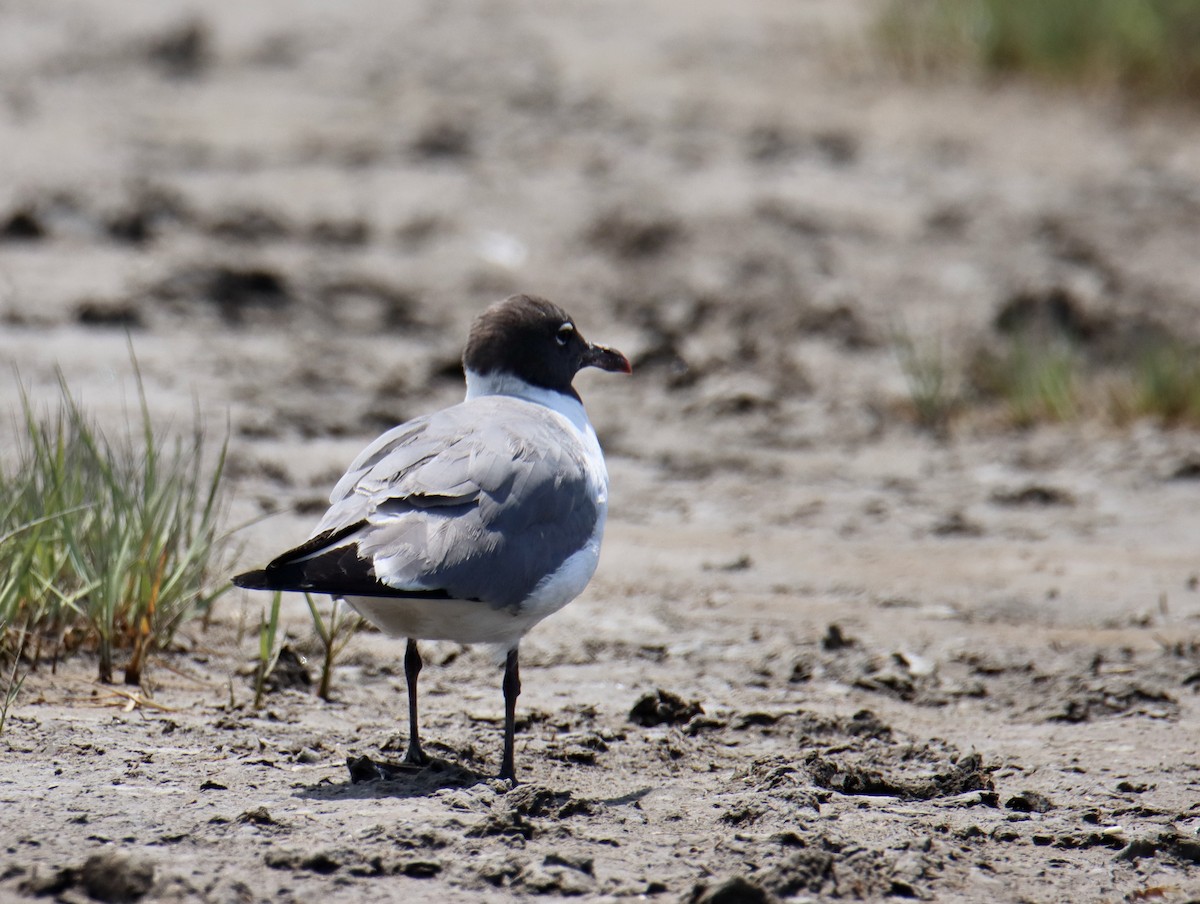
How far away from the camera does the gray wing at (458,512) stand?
3.82 m

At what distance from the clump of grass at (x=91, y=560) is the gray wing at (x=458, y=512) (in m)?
0.67

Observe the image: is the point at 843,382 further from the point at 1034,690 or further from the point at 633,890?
the point at 633,890

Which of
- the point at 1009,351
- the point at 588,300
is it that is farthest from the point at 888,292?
the point at 588,300

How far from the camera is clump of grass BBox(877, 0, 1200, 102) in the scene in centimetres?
1102

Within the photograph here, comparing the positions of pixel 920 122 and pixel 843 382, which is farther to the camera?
pixel 920 122

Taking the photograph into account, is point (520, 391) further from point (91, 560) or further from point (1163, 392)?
point (1163, 392)

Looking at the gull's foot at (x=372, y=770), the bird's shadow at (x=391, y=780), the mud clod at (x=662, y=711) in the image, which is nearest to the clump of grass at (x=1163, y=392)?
the mud clod at (x=662, y=711)

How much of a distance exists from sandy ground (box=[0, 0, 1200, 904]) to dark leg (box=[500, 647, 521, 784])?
0.13m

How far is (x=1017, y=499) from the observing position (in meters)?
7.04

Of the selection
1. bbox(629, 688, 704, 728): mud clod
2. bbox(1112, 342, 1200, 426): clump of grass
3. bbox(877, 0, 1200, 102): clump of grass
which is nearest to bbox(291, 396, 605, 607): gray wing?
bbox(629, 688, 704, 728): mud clod

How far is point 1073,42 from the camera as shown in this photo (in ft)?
36.4

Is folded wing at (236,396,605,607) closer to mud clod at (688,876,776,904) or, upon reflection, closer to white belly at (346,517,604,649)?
white belly at (346,517,604,649)

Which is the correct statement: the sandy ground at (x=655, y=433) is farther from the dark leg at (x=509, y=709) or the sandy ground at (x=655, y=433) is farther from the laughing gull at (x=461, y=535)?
the laughing gull at (x=461, y=535)

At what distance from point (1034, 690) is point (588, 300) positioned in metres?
4.28
